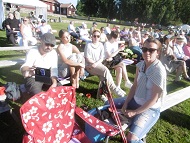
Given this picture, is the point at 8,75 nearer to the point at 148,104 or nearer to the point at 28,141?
the point at 28,141

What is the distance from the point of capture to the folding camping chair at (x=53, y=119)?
1.91 m

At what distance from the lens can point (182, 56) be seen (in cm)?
679

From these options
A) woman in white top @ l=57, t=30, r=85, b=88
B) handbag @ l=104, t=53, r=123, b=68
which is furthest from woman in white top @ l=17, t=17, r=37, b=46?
woman in white top @ l=57, t=30, r=85, b=88

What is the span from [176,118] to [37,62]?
10.2 ft

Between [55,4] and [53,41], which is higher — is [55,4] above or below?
above

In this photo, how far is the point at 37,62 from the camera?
3469 mm

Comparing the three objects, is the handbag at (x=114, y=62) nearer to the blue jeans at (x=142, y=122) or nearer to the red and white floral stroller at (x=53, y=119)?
the blue jeans at (x=142, y=122)

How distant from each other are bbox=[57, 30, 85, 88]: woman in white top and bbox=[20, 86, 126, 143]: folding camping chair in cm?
182

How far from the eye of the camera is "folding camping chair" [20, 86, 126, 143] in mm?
1908

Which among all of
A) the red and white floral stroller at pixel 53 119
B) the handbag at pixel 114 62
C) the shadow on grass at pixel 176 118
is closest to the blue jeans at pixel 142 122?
the red and white floral stroller at pixel 53 119

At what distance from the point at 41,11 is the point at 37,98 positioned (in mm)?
18107

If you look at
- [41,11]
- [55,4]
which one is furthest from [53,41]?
[55,4]

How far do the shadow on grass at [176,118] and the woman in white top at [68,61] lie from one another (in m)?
2.07

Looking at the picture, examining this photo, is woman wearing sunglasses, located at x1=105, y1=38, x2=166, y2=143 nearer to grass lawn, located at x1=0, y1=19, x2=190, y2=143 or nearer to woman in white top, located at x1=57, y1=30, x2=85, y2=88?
grass lawn, located at x1=0, y1=19, x2=190, y2=143
